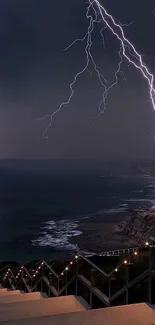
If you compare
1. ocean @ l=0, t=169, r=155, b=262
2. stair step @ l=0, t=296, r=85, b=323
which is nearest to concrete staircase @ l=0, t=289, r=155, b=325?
stair step @ l=0, t=296, r=85, b=323

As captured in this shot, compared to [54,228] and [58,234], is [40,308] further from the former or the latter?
[54,228]

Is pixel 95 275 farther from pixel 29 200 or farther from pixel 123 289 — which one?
pixel 29 200

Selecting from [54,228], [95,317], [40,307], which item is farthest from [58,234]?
[95,317]

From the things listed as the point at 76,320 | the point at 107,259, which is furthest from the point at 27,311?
the point at 107,259

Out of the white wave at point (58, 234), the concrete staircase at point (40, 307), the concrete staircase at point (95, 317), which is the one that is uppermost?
the concrete staircase at point (95, 317)

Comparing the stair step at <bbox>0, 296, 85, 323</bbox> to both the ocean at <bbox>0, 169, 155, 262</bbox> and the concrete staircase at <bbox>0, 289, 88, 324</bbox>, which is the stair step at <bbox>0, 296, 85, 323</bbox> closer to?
the concrete staircase at <bbox>0, 289, 88, 324</bbox>

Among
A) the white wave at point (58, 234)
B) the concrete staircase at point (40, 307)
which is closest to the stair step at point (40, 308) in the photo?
the concrete staircase at point (40, 307)

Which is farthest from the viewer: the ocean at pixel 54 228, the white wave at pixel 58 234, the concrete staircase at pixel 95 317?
the white wave at pixel 58 234

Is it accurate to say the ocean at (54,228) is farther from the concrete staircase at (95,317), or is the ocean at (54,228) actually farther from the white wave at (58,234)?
the concrete staircase at (95,317)
